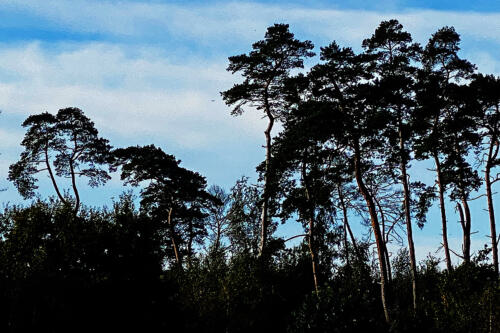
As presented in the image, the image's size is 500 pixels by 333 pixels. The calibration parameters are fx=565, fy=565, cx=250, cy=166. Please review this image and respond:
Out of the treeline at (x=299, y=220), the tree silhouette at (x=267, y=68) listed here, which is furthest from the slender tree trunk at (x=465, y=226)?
the tree silhouette at (x=267, y=68)

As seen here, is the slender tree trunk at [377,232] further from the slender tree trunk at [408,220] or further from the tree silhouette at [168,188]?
the tree silhouette at [168,188]

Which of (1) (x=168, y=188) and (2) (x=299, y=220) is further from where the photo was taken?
(1) (x=168, y=188)

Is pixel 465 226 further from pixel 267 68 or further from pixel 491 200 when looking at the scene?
pixel 267 68

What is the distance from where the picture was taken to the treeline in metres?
22.8

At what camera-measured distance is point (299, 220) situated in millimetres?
28438

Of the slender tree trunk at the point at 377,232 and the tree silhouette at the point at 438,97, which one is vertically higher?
the tree silhouette at the point at 438,97

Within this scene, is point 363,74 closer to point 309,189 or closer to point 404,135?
point 404,135

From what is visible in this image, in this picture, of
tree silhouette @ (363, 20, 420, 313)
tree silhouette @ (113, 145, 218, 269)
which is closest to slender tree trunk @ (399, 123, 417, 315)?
A: tree silhouette @ (363, 20, 420, 313)

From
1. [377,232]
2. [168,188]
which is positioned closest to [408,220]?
[377,232]

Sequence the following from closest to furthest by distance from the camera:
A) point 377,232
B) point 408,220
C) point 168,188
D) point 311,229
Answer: point 377,232 < point 311,229 < point 408,220 < point 168,188

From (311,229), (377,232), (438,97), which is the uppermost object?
(438,97)

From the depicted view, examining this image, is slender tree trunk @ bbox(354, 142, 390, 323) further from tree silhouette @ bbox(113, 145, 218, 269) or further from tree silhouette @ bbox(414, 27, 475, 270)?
tree silhouette @ bbox(113, 145, 218, 269)

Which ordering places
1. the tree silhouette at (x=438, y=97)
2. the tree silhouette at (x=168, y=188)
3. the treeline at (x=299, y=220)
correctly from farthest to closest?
the tree silhouette at (x=168, y=188) → the tree silhouette at (x=438, y=97) → the treeline at (x=299, y=220)

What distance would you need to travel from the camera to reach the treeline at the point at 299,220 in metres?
22.8
